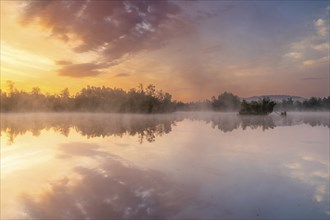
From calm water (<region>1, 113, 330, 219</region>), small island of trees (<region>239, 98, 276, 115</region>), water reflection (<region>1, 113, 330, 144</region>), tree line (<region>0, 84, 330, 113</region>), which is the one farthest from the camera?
tree line (<region>0, 84, 330, 113</region>)

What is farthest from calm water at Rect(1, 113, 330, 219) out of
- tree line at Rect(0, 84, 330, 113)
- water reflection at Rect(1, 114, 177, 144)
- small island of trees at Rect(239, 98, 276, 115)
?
tree line at Rect(0, 84, 330, 113)

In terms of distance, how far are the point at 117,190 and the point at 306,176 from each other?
408 inches

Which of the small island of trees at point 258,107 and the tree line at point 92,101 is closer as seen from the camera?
the small island of trees at point 258,107

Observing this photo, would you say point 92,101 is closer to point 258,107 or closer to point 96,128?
point 258,107

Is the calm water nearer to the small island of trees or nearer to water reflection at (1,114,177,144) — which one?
water reflection at (1,114,177,144)

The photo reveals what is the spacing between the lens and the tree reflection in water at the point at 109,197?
456 inches

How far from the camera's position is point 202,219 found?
11102mm

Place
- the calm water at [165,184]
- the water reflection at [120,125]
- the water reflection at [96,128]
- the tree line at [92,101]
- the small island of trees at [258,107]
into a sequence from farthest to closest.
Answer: the tree line at [92,101]
the small island of trees at [258,107]
the water reflection at [120,125]
the water reflection at [96,128]
the calm water at [165,184]

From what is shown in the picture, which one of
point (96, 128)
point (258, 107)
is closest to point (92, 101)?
point (258, 107)

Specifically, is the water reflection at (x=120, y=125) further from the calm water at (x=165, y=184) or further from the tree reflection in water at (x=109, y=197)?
the tree reflection in water at (x=109, y=197)

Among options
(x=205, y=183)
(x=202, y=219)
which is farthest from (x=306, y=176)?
(x=202, y=219)

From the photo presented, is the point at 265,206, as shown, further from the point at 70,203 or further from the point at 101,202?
the point at 70,203

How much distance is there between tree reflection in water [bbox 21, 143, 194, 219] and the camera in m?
11.6

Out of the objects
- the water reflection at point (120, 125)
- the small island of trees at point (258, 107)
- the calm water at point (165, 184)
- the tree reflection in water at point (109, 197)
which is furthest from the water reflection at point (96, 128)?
the small island of trees at point (258, 107)
